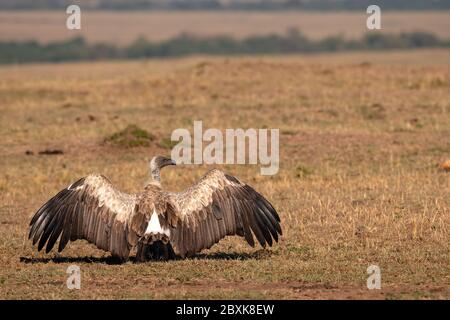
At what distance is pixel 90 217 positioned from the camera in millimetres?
9797

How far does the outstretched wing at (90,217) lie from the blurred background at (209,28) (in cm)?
5622

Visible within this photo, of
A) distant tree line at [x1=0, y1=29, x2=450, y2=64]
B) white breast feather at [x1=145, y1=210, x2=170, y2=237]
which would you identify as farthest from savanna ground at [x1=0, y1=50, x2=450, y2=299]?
distant tree line at [x1=0, y1=29, x2=450, y2=64]

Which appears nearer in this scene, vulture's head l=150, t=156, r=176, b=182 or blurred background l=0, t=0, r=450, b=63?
vulture's head l=150, t=156, r=176, b=182

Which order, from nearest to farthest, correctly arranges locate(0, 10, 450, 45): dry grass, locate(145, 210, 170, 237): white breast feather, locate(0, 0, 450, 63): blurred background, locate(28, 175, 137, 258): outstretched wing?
locate(145, 210, 170, 237): white breast feather → locate(28, 175, 137, 258): outstretched wing → locate(0, 0, 450, 63): blurred background → locate(0, 10, 450, 45): dry grass

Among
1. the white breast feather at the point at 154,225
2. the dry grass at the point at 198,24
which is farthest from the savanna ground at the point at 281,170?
the dry grass at the point at 198,24

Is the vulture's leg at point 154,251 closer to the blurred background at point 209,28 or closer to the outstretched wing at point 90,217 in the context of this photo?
the outstretched wing at point 90,217

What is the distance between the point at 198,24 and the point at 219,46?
106ft

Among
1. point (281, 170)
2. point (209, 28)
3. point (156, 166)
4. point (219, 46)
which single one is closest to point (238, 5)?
point (209, 28)

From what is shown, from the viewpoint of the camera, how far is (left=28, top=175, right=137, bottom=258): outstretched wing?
9734 millimetres

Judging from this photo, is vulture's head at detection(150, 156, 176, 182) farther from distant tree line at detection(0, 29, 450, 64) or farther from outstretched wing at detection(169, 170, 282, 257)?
distant tree line at detection(0, 29, 450, 64)

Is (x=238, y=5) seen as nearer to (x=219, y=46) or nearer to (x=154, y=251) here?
(x=219, y=46)

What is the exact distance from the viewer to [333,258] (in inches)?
399

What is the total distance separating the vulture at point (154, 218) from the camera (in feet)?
31.8

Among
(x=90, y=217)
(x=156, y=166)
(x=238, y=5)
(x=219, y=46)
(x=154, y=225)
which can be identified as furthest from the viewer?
(x=238, y=5)
